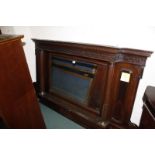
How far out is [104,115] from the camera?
6.43 feet

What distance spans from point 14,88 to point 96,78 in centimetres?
102

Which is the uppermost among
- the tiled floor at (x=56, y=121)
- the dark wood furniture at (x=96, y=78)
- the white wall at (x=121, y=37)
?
the white wall at (x=121, y=37)

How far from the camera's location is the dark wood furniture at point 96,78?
5.47 feet

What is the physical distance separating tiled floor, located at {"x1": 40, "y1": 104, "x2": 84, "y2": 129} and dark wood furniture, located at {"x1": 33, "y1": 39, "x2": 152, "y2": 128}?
0.26ft

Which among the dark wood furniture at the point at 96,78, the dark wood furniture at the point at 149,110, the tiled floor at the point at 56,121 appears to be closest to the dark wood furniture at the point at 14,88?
the tiled floor at the point at 56,121

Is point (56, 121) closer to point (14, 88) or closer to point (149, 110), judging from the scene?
point (14, 88)

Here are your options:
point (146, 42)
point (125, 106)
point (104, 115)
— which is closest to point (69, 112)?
point (104, 115)

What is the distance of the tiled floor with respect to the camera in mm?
2221

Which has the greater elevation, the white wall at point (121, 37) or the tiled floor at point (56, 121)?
the white wall at point (121, 37)

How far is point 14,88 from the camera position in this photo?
1.37m

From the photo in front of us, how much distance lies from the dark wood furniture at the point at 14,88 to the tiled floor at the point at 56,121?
67 cm

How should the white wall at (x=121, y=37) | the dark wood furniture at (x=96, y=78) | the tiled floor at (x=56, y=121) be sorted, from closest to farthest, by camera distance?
the white wall at (x=121, y=37), the dark wood furniture at (x=96, y=78), the tiled floor at (x=56, y=121)

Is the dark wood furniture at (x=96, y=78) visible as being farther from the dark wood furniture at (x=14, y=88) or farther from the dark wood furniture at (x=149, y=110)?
the dark wood furniture at (x=14, y=88)

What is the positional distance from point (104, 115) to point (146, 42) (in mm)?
981
